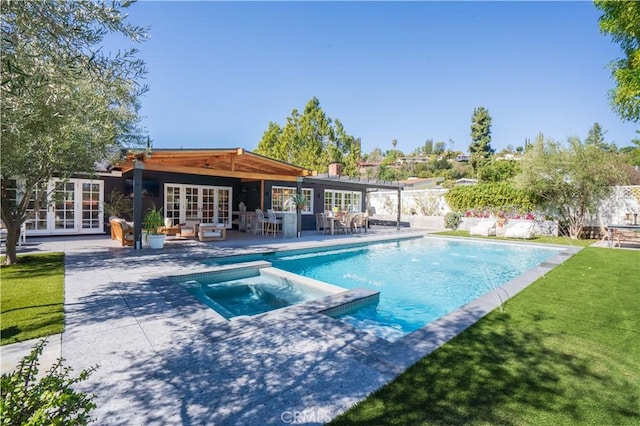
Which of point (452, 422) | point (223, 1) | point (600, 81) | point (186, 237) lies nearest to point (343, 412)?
point (452, 422)

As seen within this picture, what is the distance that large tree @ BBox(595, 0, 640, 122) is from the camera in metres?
7.57

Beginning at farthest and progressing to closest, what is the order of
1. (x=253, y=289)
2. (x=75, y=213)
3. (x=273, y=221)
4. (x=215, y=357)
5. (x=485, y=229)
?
(x=485, y=229) → (x=273, y=221) → (x=75, y=213) → (x=253, y=289) → (x=215, y=357)

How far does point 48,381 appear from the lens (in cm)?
153

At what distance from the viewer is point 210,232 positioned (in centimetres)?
1229

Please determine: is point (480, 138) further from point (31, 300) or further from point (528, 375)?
point (31, 300)

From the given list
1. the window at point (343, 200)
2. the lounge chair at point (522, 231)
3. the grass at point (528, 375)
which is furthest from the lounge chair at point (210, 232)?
the lounge chair at point (522, 231)

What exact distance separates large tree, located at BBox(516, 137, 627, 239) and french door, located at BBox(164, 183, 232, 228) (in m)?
14.8

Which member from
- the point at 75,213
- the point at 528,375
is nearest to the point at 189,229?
the point at 75,213

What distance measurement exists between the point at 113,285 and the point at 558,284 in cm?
859

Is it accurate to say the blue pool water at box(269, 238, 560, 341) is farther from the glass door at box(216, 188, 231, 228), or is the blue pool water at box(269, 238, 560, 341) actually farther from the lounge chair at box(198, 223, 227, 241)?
the glass door at box(216, 188, 231, 228)

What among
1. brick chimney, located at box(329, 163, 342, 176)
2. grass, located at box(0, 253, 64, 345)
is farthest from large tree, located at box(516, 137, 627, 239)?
grass, located at box(0, 253, 64, 345)

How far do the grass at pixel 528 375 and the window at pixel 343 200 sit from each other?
14.3 meters

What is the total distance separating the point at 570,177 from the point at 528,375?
49.8ft

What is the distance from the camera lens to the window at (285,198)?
54.4 ft
